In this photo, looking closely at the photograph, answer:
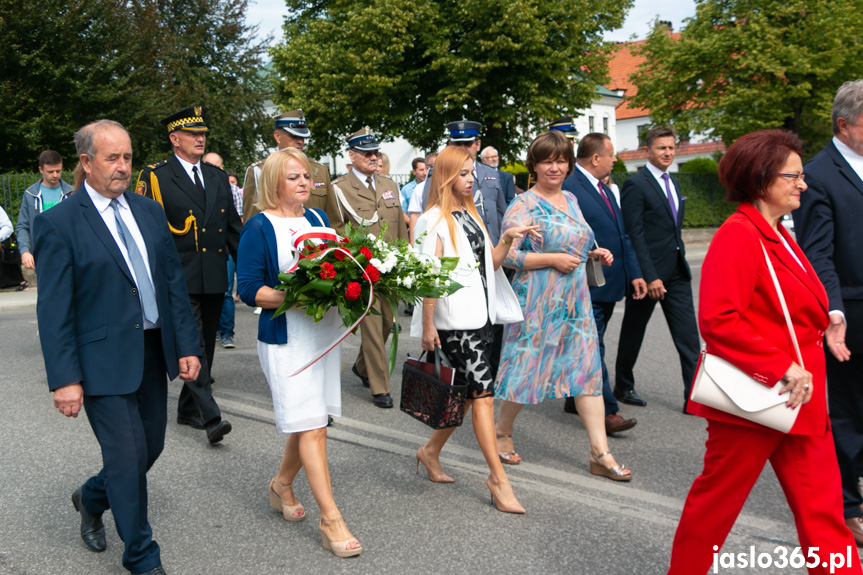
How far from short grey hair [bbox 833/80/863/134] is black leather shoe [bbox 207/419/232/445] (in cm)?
415

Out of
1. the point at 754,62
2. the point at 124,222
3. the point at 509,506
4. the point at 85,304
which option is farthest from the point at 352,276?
the point at 754,62

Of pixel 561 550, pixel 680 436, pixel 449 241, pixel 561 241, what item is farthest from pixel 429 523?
pixel 680 436

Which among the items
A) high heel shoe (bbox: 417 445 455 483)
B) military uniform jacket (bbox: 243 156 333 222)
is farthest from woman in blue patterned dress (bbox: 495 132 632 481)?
military uniform jacket (bbox: 243 156 333 222)

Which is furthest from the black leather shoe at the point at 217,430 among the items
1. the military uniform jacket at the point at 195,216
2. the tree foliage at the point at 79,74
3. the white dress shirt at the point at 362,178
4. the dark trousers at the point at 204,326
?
the tree foliage at the point at 79,74

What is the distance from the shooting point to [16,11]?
20.4 m

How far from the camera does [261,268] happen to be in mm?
3947

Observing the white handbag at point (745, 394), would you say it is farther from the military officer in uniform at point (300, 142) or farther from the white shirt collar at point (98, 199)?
the military officer in uniform at point (300, 142)

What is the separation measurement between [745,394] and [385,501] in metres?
2.34

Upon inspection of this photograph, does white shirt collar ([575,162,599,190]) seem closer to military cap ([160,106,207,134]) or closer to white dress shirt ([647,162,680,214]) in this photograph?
white dress shirt ([647,162,680,214])

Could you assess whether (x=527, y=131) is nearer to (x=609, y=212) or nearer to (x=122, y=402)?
(x=609, y=212)

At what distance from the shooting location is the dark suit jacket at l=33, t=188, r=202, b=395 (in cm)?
328

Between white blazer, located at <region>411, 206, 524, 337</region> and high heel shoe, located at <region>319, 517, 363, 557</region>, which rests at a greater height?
white blazer, located at <region>411, 206, 524, 337</region>

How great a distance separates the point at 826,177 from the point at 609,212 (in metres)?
2.18

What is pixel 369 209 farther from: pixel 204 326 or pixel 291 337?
pixel 291 337
